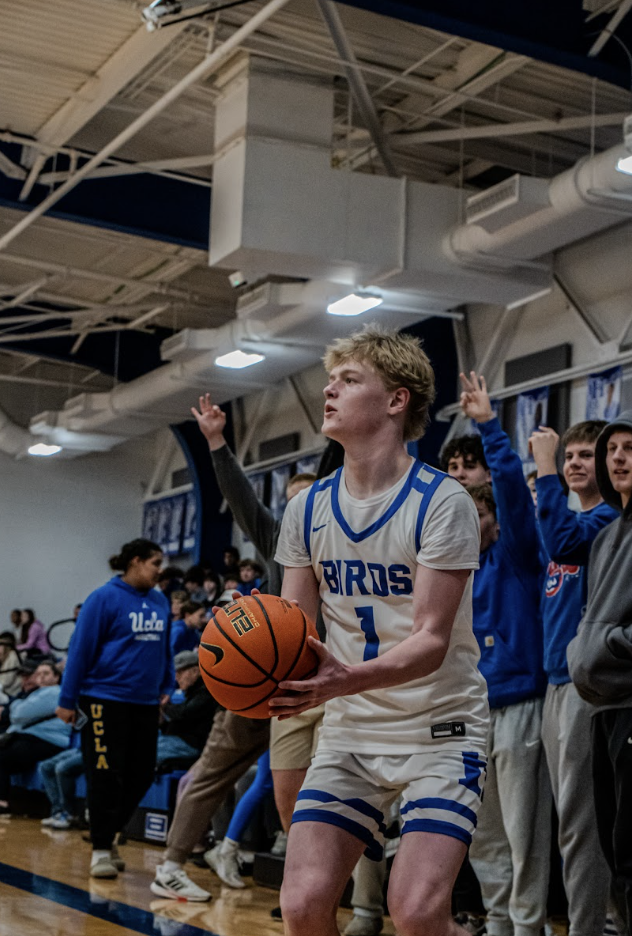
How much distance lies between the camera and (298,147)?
964cm

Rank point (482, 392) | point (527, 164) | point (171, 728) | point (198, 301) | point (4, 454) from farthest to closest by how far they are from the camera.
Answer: point (4, 454), point (198, 301), point (527, 164), point (171, 728), point (482, 392)

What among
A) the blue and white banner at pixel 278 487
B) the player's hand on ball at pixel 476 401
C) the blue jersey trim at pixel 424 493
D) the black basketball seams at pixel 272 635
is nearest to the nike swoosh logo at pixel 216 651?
the black basketball seams at pixel 272 635

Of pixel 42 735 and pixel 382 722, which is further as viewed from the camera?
pixel 42 735

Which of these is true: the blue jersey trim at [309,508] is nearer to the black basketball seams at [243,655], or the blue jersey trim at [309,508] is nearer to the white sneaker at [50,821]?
the black basketball seams at [243,655]

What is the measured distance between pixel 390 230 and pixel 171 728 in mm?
4478

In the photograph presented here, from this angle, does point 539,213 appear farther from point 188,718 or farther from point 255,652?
point 255,652

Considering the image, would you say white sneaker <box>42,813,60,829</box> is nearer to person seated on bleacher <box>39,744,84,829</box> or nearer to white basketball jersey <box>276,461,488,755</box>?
person seated on bleacher <box>39,744,84,829</box>

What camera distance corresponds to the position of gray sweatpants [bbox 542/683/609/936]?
4.26 metres

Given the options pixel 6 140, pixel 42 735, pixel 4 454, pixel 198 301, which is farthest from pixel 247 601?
pixel 4 454

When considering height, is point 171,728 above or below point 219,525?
below

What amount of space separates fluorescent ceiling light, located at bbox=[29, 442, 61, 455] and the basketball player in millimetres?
16461

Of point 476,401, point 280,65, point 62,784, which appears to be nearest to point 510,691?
point 476,401

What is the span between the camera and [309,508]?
326 centimetres

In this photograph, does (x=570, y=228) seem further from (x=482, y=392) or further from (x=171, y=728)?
(x=482, y=392)
